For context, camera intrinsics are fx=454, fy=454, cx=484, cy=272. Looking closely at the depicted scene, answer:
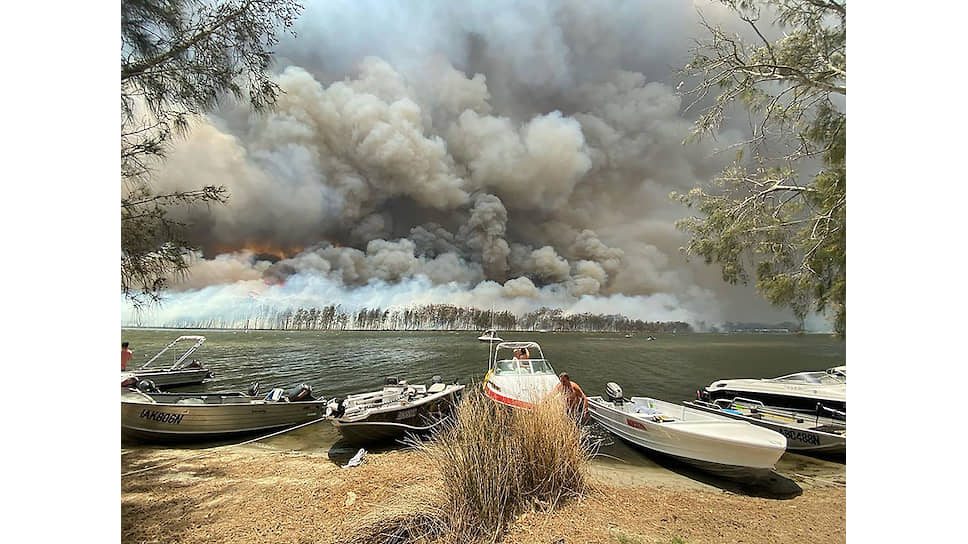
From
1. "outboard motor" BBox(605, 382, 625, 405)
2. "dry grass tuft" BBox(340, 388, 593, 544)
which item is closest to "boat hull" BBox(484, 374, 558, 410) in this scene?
"dry grass tuft" BBox(340, 388, 593, 544)

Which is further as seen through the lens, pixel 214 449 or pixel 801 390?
pixel 801 390

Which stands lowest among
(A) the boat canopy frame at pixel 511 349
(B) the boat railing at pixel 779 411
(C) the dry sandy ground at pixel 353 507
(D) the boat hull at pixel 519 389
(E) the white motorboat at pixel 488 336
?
(C) the dry sandy ground at pixel 353 507

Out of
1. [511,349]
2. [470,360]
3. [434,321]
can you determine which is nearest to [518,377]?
[511,349]

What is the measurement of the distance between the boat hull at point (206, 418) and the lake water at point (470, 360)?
111mm

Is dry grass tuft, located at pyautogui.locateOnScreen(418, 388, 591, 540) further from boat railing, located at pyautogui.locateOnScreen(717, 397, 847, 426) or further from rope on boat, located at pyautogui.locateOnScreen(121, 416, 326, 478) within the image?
boat railing, located at pyautogui.locateOnScreen(717, 397, 847, 426)

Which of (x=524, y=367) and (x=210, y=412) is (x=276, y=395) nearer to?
(x=210, y=412)

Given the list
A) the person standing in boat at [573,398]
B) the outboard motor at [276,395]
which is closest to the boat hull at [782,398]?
the person standing in boat at [573,398]

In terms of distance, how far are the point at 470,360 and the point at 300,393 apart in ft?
4.23

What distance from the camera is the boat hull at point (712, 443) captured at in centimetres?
272

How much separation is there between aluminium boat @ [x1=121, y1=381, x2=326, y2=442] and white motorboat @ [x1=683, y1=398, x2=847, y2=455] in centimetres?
300

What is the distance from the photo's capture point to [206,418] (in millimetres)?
3000

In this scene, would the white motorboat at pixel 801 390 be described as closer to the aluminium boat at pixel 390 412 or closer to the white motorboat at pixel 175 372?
the aluminium boat at pixel 390 412
